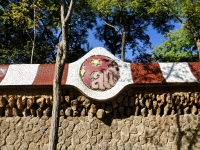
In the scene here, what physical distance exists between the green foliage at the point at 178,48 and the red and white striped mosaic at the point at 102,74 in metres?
6.64

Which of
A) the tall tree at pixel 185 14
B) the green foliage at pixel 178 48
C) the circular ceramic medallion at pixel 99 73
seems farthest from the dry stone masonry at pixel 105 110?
the green foliage at pixel 178 48

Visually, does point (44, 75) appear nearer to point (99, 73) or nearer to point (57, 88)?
point (99, 73)

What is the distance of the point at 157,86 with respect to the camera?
5.87m

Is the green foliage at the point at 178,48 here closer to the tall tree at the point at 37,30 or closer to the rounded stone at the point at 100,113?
the tall tree at the point at 37,30

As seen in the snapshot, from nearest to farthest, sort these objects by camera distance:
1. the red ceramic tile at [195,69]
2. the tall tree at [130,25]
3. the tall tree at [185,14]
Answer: the red ceramic tile at [195,69] → the tall tree at [185,14] → the tall tree at [130,25]

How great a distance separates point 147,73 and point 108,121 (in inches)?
53.6

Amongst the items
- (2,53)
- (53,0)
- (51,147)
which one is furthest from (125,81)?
(53,0)

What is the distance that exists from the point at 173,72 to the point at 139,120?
1306mm

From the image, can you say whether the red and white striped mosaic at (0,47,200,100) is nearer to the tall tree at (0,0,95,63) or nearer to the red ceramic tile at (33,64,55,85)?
the red ceramic tile at (33,64,55,85)

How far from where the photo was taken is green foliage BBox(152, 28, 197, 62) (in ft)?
41.5

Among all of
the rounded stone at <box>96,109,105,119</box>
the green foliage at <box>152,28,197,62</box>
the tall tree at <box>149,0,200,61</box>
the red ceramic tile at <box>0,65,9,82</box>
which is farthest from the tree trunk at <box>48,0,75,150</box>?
the green foliage at <box>152,28,197,62</box>

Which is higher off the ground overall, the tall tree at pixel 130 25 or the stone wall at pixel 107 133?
the tall tree at pixel 130 25

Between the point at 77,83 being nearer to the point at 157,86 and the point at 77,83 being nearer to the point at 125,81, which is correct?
the point at 125,81

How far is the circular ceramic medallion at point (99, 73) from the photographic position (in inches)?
227
